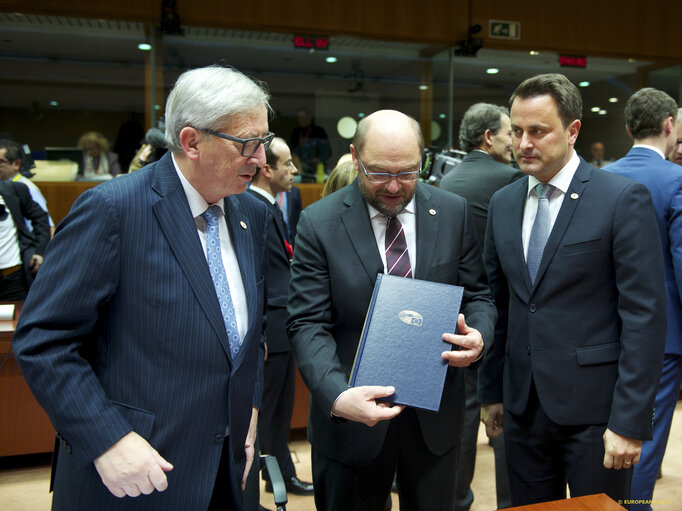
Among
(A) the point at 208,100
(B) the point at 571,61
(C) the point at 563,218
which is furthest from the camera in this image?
(B) the point at 571,61

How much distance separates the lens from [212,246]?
1.42 meters

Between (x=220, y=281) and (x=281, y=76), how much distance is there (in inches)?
254

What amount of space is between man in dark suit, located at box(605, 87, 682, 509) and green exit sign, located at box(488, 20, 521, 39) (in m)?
4.94

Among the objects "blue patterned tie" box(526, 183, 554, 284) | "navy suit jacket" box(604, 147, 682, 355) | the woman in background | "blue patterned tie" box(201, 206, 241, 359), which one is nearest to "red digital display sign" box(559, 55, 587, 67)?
"navy suit jacket" box(604, 147, 682, 355)

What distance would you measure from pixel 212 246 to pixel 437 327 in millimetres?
609

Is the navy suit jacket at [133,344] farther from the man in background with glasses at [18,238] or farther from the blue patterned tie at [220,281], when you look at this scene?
the man in background with glasses at [18,238]

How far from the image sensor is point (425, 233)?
1674 mm

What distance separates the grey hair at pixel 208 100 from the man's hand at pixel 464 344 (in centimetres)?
76

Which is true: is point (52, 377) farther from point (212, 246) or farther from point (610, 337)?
point (610, 337)

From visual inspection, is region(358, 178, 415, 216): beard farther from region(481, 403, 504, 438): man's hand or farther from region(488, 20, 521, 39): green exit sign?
region(488, 20, 521, 39): green exit sign


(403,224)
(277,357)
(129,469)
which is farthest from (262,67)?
(129,469)

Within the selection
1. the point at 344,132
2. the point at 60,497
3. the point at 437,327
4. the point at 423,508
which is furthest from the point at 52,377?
the point at 344,132

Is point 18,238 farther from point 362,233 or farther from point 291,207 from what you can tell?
point 362,233

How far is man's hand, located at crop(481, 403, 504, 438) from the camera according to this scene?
1983mm
